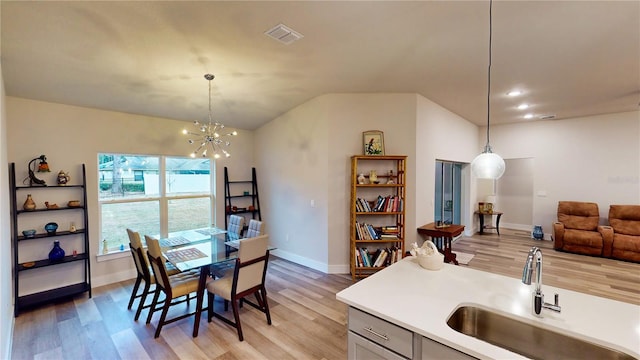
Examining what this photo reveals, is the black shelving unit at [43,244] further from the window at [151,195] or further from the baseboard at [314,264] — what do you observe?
the baseboard at [314,264]

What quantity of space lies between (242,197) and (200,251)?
8.44 feet

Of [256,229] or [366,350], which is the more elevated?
[256,229]

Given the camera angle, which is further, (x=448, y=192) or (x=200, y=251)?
(x=448, y=192)

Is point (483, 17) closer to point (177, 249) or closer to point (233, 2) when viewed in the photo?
point (233, 2)

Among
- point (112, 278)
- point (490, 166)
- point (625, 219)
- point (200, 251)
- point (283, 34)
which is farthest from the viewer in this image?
point (625, 219)

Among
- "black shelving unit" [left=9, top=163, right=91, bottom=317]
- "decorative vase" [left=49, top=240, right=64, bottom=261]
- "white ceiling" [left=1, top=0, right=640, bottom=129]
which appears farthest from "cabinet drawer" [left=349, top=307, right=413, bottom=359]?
"decorative vase" [left=49, top=240, right=64, bottom=261]

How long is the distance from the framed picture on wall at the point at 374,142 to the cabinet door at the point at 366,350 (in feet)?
10.2

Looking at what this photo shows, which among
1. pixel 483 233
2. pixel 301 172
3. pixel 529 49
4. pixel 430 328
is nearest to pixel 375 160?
pixel 301 172

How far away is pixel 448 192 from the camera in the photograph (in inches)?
247

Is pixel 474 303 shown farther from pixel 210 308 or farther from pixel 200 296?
pixel 210 308

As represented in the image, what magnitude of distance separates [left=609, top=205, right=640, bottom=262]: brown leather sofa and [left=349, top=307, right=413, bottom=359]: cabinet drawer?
625 cm

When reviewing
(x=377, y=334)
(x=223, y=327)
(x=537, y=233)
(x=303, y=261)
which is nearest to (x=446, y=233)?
(x=303, y=261)

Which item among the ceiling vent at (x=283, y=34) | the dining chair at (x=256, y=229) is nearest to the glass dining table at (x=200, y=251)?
the dining chair at (x=256, y=229)

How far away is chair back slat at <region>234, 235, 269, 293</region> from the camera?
104 inches
